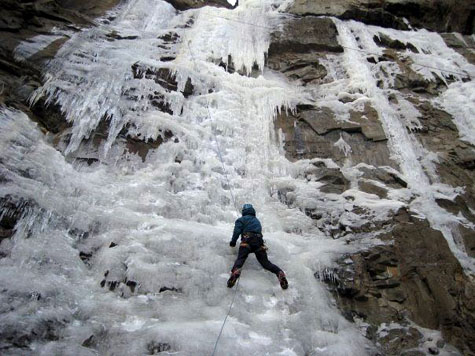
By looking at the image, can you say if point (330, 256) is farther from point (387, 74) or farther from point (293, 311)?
point (387, 74)

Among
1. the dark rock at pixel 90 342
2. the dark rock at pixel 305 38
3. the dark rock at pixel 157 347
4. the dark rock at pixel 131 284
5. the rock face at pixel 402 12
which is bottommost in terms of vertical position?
the dark rock at pixel 131 284

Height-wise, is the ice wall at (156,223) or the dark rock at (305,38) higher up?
the dark rock at (305,38)

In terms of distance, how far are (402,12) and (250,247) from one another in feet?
37.1

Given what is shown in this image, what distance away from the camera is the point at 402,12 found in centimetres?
1320

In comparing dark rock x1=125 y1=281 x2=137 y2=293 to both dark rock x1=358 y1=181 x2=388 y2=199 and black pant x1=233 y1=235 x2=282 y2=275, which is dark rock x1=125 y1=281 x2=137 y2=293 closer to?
black pant x1=233 y1=235 x2=282 y2=275

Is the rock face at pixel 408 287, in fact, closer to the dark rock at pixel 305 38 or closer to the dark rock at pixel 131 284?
the dark rock at pixel 131 284

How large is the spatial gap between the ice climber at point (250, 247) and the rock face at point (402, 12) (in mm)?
9107

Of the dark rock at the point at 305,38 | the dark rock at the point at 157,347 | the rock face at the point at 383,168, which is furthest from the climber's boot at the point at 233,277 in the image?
the dark rock at the point at 305,38

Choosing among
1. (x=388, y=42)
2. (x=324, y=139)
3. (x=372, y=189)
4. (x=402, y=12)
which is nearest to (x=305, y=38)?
(x=388, y=42)

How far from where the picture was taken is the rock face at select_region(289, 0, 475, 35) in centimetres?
1270

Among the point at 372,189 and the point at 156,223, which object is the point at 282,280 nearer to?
the point at 156,223

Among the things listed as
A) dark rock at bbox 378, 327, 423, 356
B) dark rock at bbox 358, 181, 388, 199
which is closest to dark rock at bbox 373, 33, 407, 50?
dark rock at bbox 358, 181, 388, 199

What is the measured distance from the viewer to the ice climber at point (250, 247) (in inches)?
205

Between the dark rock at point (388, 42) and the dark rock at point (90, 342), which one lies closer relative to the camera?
the dark rock at point (90, 342)
